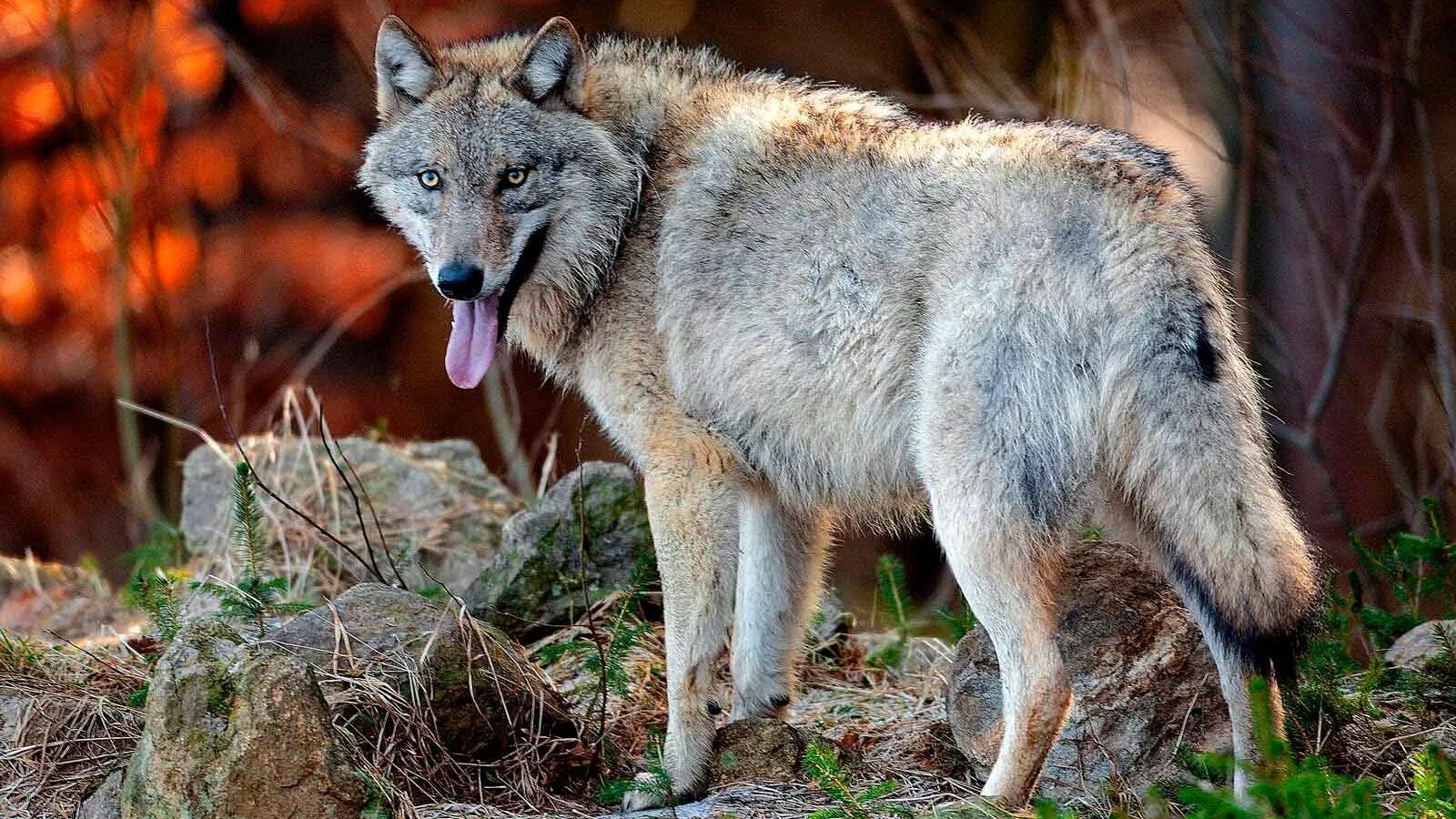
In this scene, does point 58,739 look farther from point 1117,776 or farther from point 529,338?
point 1117,776

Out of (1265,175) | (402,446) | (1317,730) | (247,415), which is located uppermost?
(1265,175)

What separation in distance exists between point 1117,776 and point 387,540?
3678 millimetres

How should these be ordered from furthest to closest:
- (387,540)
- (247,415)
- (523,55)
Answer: (247,415) → (387,540) → (523,55)

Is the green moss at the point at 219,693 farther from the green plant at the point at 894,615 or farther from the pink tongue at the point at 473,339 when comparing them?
the green plant at the point at 894,615

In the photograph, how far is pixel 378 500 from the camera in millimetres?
7160

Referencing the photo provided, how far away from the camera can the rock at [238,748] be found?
374 cm

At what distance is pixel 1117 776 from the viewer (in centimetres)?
438

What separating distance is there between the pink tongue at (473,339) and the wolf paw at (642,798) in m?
1.39

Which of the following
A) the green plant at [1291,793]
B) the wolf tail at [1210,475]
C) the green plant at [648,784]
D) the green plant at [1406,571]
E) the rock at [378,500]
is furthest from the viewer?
the rock at [378,500]

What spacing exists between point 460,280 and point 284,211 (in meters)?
7.45

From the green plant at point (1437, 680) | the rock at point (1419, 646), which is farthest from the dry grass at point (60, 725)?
the rock at point (1419, 646)

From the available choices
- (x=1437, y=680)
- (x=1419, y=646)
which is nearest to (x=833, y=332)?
(x=1437, y=680)

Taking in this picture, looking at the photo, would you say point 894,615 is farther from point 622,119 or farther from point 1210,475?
point 1210,475

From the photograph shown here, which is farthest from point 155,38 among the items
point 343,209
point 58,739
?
point 58,739
